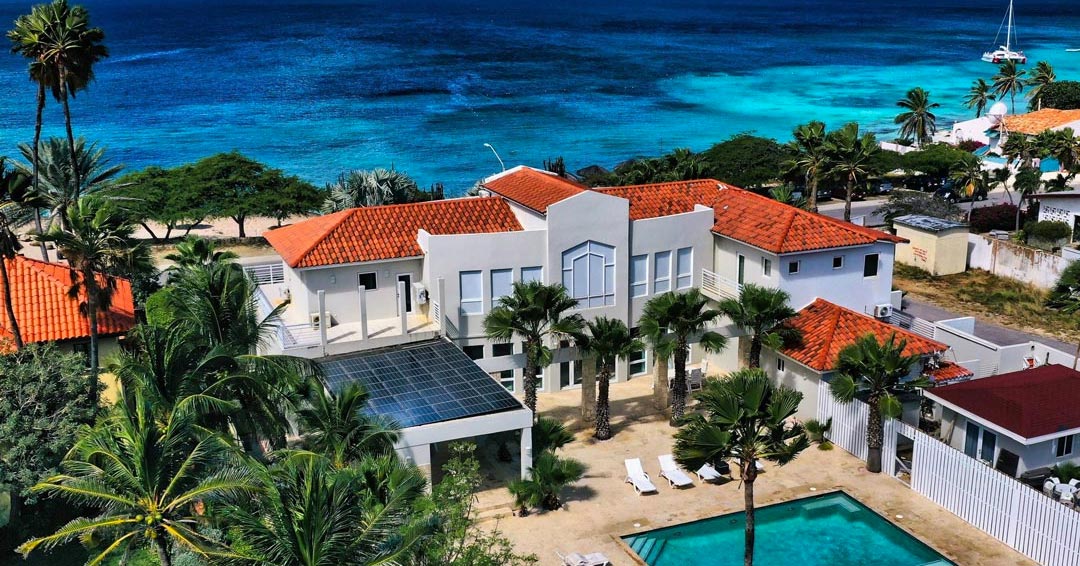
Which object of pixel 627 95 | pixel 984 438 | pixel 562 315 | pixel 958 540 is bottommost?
pixel 958 540

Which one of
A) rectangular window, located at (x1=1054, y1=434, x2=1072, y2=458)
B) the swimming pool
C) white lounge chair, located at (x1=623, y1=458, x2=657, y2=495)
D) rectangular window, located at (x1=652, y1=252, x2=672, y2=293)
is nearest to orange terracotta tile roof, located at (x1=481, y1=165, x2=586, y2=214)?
rectangular window, located at (x1=652, y1=252, x2=672, y2=293)

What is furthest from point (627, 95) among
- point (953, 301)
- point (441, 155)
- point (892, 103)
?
point (953, 301)

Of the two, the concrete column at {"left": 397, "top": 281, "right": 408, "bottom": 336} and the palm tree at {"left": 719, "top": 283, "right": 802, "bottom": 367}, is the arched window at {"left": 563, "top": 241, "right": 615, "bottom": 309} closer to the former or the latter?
the palm tree at {"left": 719, "top": 283, "right": 802, "bottom": 367}

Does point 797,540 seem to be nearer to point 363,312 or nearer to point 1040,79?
point 363,312

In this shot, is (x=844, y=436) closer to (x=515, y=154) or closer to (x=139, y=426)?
(x=139, y=426)

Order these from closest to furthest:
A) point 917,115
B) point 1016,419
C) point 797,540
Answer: point 797,540 < point 1016,419 < point 917,115

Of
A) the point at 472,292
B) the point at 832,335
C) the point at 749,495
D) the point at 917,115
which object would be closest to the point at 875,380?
the point at 832,335
